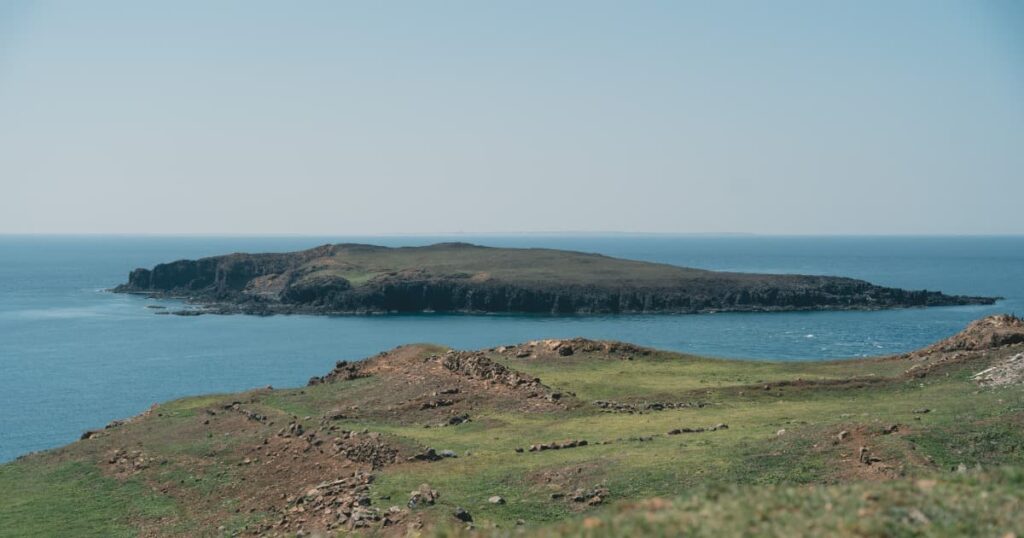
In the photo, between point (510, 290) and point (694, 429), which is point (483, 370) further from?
point (510, 290)

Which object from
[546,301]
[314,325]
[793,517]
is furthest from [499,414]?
[546,301]

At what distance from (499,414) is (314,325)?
9590 centimetres

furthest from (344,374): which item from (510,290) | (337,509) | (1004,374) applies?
(510,290)

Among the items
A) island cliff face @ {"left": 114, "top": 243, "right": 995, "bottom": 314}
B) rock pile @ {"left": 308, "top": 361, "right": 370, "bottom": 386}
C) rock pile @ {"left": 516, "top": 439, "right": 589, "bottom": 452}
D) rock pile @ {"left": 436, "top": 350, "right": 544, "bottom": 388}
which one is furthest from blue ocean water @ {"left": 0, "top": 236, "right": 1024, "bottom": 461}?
rock pile @ {"left": 516, "top": 439, "right": 589, "bottom": 452}

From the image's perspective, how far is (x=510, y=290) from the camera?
15338 cm

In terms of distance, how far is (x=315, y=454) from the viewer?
3244 centimetres

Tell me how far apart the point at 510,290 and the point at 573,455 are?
125m

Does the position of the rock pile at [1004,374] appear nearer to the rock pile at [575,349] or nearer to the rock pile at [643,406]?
the rock pile at [643,406]

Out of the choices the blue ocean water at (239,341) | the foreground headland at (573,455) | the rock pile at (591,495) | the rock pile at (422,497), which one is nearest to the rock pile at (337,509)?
the foreground headland at (573,455)

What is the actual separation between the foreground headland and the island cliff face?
322 ft

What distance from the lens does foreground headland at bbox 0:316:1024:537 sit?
1466 cm

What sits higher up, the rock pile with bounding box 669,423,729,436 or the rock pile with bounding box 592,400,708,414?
the rock pile with bounding box 669,423,729,436

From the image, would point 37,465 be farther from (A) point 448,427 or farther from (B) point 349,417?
(A) point 448,427

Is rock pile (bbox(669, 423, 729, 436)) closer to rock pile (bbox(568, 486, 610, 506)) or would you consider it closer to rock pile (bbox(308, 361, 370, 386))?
rock pile (bbox(568, 486, 610, 506))
